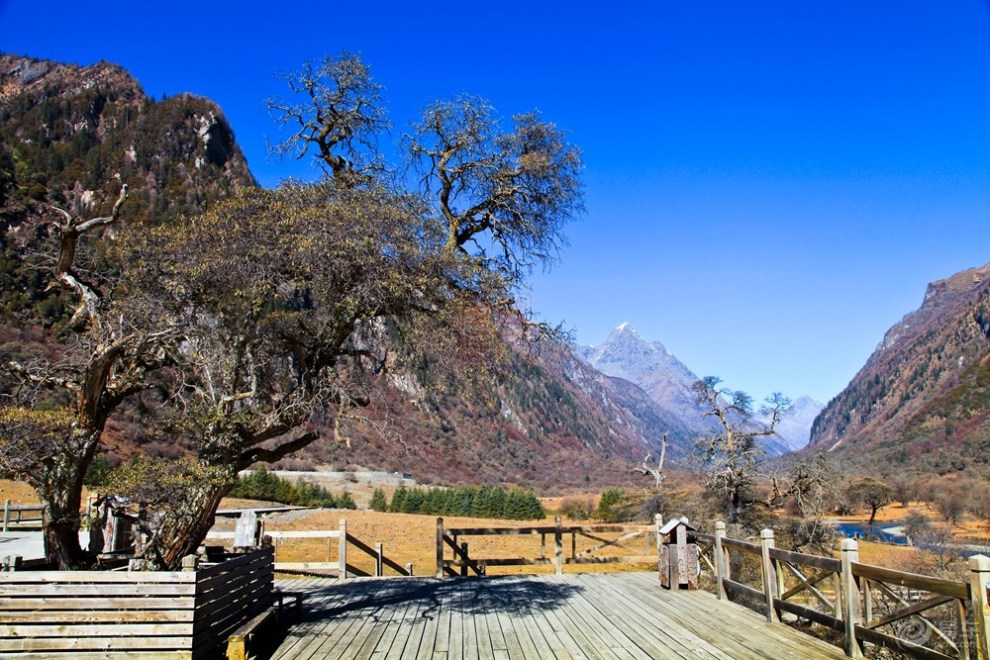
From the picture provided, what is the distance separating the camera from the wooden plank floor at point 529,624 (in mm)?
7836

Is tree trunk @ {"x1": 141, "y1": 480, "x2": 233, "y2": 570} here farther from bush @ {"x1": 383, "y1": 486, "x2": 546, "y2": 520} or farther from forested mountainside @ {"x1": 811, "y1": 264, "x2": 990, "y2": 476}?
forested mountainside @ {"x1": 811, "y1": 264, "x2": 990, "y2": 476}

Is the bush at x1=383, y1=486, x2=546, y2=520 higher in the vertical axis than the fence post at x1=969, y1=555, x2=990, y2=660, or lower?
lower

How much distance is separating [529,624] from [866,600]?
3.73 metres

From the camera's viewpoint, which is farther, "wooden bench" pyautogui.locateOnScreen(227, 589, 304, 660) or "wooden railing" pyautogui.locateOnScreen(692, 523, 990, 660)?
"wooden bench" pyautogui.locateOnScreen(227, 589, 304, 660)

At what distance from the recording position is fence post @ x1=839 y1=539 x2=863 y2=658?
7645mm

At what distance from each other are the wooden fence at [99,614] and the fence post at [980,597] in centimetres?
619

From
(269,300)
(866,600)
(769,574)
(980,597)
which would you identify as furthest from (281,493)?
(980,597)

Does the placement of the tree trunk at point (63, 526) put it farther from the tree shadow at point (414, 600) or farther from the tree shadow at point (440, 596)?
the tree shadow at point (440, 596)

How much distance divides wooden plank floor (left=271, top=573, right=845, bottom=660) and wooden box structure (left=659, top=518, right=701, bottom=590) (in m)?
0.25

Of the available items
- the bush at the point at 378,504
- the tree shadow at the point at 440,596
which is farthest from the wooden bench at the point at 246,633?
the bush at the point at 378,504

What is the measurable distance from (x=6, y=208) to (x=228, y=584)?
68.7 meters

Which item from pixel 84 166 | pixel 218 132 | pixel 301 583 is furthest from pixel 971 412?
pixel 301 583

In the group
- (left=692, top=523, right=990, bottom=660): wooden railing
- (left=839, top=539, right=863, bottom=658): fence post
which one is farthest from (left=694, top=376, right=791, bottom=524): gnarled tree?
(left=839, top=539, right=863, bottom=658): fence post

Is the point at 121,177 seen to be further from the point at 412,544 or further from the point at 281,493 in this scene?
the point at 412,544
